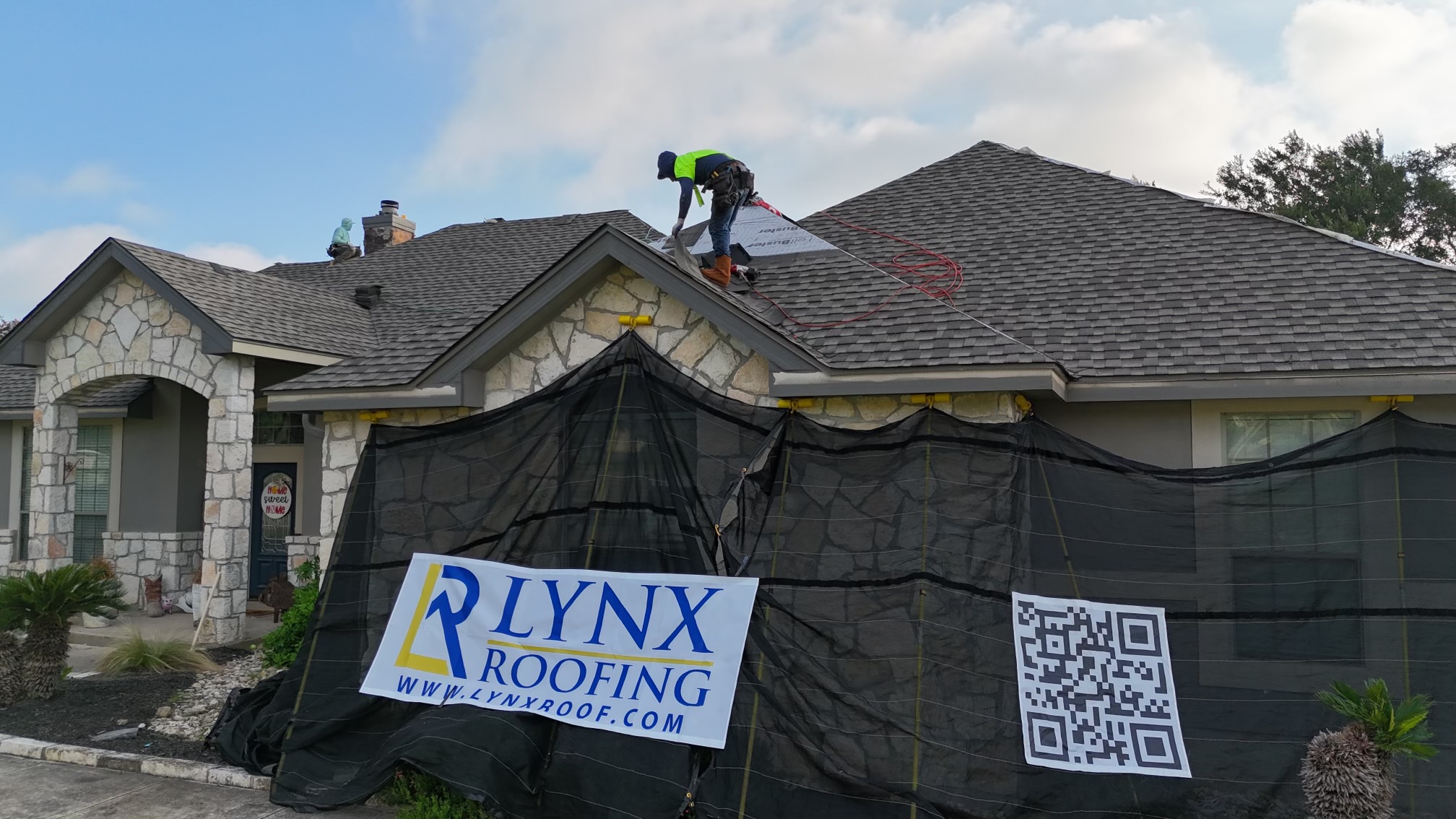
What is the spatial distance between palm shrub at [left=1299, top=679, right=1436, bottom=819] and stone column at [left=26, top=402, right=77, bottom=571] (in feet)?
45.3

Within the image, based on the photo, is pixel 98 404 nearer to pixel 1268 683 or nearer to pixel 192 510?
pixel 192 510

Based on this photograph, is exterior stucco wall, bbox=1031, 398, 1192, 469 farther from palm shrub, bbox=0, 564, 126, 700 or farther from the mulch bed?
palm shrub, bbox=0, 564, 126, 700

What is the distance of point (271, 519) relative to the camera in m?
14.9

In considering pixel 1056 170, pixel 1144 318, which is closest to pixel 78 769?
pixel 1144 318

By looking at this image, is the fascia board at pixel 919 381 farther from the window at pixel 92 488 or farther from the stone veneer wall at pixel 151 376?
the window at pixel 92 488

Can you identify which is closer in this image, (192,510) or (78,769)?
(78,769)

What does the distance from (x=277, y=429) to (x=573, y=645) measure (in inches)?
398

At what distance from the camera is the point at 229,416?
1208cm

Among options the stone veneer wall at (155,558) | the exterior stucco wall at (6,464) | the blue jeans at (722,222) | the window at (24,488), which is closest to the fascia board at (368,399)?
the blue jeans at (722,222)

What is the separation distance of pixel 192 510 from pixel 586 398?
1012 centimetres

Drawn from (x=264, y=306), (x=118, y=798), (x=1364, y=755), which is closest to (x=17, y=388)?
(x=264, y=306)

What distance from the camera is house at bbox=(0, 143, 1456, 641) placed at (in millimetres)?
7562

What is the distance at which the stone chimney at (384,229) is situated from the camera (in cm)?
1994

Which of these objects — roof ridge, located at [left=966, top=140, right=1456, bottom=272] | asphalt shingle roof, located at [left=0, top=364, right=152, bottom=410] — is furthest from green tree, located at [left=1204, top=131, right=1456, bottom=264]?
asphalt shingle roof, located at [left=0, top=364, right=152, bottom=410]
